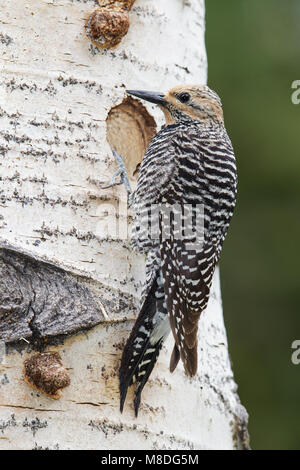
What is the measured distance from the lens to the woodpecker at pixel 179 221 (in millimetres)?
3238

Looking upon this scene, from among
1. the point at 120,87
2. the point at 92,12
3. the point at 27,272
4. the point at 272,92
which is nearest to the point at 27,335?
the point at 27,272

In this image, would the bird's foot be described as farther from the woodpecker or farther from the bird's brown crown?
the bird's brown crown

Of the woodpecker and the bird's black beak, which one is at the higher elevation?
the bird's black beak

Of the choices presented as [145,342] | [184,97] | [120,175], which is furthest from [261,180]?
[145,342]

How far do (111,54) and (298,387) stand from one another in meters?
3.11

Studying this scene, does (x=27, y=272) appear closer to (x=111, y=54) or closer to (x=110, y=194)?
(x=110, y=194)

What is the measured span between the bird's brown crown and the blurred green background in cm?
188

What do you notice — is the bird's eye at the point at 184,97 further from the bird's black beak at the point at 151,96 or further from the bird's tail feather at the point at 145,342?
the bird's tail feather at the point at 145,342

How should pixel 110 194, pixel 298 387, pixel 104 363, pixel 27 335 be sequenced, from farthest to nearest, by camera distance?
pixel 298 387 < pixel 110 194 < pixel 104 363 < pixel 27 335

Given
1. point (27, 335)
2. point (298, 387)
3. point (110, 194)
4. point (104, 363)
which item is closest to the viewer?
point (27, 335)

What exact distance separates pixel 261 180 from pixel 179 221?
2.55m

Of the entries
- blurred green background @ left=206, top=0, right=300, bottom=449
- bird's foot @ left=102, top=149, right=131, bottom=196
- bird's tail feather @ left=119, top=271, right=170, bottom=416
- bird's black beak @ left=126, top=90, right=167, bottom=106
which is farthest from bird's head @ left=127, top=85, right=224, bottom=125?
blurred green background @ left=206, top=0, right=300, bottom=449

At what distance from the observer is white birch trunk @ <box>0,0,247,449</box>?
115 inches

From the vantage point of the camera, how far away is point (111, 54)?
11.4ft
